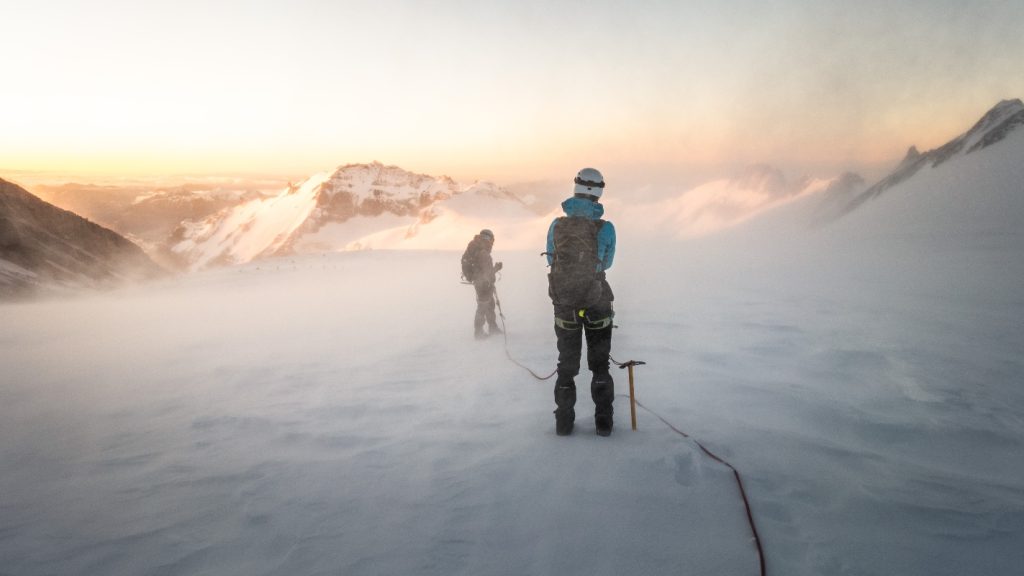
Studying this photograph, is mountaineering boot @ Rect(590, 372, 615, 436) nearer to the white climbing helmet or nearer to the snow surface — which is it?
the snow surface

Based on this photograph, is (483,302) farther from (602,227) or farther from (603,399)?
(603,399)

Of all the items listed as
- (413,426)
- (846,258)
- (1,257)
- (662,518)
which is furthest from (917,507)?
(1,257)

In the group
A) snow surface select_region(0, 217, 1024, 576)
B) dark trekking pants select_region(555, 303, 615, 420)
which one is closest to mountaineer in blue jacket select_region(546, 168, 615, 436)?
dark trekking pants select_region(555, 303, 615, 420)

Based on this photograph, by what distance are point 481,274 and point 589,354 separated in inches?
217

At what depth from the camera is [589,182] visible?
4.39 m

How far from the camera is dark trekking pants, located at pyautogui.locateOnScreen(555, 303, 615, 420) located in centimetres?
438

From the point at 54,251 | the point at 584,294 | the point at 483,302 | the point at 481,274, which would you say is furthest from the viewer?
the point at 54,251

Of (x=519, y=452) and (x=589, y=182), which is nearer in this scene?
(x=519, y=452)

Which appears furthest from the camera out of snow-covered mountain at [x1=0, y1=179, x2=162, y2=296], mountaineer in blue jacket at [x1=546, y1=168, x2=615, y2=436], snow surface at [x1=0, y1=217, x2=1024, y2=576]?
snow-covered mountain at [x1=0, y1=179, x2=162, y2=296]

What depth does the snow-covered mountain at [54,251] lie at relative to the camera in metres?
21.0

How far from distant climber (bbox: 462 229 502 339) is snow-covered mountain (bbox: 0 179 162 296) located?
70.9 feet

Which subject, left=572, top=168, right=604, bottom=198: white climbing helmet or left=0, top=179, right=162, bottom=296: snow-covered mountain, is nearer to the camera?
left=572, top=168, right=604, bottom=198: white climbing helmet

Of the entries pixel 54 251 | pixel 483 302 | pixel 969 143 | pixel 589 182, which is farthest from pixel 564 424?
pixel 969 143

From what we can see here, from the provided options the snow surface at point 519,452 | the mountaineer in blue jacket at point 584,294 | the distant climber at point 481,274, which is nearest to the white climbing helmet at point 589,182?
the mountaineer in blue jacket at point 584,294
